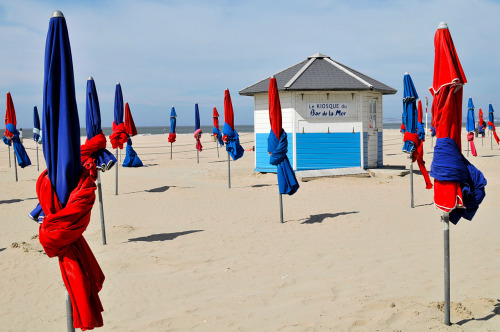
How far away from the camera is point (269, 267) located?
707 centimetres

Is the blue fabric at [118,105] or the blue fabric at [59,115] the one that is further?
the blue fabric at [118,105]

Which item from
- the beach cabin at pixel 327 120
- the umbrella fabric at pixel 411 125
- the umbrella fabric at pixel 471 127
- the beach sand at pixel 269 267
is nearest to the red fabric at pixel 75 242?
the beach sand at pixel 269 267

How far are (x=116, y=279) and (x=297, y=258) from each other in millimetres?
2791

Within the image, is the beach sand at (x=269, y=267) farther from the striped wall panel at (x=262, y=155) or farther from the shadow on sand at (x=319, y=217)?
the striped wall panel at (x=262, y=155)

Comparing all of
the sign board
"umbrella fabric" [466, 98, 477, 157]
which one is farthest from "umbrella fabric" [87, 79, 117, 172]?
"umbrella fabric" [466, 98, 477, 157]

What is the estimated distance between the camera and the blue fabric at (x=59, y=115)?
11.8 feet

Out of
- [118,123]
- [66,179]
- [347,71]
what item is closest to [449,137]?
[66,179]

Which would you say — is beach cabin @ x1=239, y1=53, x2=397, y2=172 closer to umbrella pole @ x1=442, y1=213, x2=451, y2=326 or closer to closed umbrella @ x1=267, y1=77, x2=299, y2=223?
closed umbrella @ x1=267, y1=77, x2=299, y2=223

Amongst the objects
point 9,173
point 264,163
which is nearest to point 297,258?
point 264,163

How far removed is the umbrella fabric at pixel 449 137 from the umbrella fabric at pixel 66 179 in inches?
132

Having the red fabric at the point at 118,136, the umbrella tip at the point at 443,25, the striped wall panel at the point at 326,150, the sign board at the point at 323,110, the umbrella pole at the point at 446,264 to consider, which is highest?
the umbrella tip at the point at 443,25

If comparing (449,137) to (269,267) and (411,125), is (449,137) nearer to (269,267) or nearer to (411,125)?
(269,267)

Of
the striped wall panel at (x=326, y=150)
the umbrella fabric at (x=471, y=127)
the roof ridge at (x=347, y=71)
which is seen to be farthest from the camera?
the umbrella fabric at (x=471, y=127)

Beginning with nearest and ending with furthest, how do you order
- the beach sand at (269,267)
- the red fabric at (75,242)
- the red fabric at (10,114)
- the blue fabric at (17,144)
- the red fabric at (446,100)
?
the red fabric at (75,242) → the red fabric at (446,100) → the beach sand at (269,267) → the blue fabric at (17,144) → the red fabric at (10,114)
